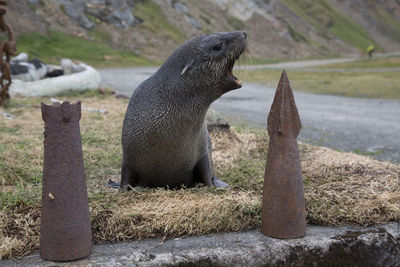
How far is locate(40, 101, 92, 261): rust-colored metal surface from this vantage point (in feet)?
Answer: 9.05

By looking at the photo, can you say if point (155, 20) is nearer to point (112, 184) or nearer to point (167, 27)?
point (167, 27)

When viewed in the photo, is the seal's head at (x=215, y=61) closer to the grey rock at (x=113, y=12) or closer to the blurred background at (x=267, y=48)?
the blurred background at (x=267, y=48)

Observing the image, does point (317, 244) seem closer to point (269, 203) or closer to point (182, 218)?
point (269, 203)

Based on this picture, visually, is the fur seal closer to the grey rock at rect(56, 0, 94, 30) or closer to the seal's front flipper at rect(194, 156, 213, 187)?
the seal's front flipper at rect(194, 156, 213, 187)

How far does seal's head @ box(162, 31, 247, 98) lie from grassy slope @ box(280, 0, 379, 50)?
191 feet

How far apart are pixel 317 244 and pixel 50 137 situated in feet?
6.44

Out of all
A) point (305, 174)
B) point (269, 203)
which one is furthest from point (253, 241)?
point (305, 174)

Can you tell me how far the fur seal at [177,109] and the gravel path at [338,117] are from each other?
416 centimetres

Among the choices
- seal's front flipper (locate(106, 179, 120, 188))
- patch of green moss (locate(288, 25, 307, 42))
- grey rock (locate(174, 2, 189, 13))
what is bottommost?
seal's front flipper (locate(106, 179, 120, 188))

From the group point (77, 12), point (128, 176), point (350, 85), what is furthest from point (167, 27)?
point (128, 176)

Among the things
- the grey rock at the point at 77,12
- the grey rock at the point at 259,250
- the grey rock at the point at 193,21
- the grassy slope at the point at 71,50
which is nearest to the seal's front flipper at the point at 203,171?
the grey rock at the point at 259,250

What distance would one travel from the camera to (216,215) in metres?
3.28

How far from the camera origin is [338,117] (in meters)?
10.8

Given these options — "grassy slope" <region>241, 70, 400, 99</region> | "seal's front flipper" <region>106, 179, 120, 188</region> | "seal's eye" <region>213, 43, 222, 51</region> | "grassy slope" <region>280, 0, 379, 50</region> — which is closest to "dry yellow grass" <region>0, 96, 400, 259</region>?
"seal's front flipper" <region>106, 179, 120, 188</region>
